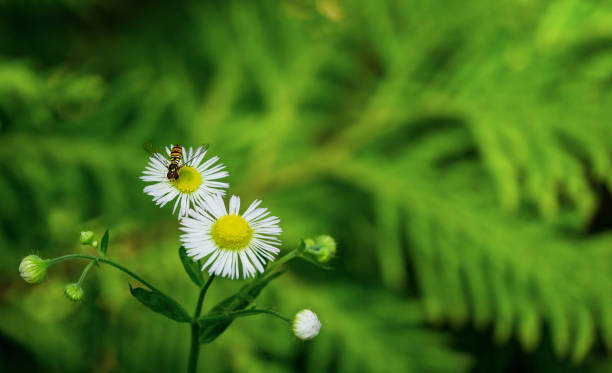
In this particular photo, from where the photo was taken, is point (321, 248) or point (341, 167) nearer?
point (321, 248)

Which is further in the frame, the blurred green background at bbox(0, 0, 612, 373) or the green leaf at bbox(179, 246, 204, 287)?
the blurred green background at bbox(0, 0, 612, 373)

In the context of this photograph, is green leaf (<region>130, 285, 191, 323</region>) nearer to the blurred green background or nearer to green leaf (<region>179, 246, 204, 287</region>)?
green leaf (<region>179, 246, 204, 287</region>)

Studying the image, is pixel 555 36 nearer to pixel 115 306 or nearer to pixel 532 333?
pixel 532 333

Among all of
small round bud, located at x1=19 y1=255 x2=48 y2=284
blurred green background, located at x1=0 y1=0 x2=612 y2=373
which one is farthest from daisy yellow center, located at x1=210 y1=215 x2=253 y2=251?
blurred green background, located at x1=0 y1=0 x2=612 y2=373

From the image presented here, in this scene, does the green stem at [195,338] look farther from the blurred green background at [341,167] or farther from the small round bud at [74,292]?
the blurred green background at [341,167]

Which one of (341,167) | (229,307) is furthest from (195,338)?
(341,167)

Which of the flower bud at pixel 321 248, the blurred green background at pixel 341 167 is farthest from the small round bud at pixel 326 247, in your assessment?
the blurred green background at pixel 341 167

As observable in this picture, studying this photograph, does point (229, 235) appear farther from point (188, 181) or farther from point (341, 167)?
point (341, 167)
